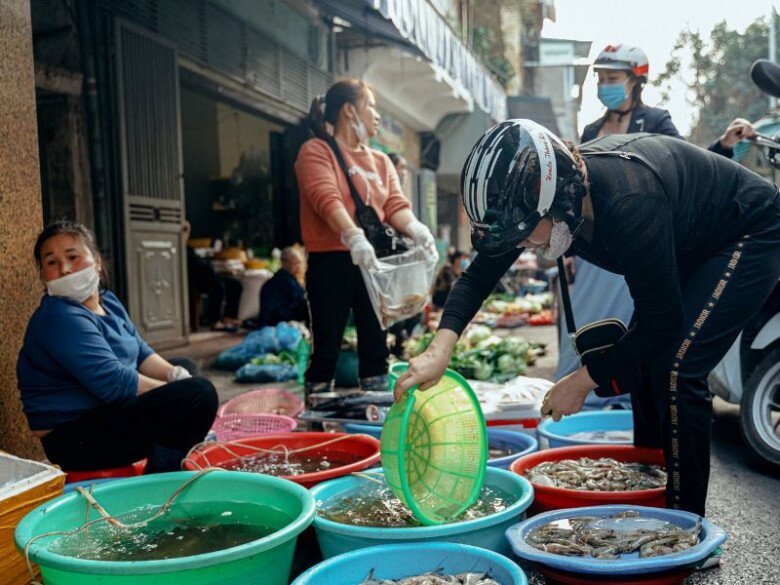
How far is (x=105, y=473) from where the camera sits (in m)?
3.10

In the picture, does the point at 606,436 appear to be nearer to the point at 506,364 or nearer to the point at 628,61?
the point at 628,61

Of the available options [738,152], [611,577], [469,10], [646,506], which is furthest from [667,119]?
[469,10]

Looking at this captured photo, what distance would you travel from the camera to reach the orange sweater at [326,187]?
13.8ft

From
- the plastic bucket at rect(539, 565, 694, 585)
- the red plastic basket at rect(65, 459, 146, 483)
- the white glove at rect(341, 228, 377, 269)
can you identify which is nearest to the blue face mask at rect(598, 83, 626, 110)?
the white glove at rect(341, 228, 377, 269)

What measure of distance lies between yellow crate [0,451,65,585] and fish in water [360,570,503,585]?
109cm

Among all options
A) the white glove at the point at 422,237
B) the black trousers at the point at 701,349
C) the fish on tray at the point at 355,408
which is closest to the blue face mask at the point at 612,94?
the white glove at the point at 422,237

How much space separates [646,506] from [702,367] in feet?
1.77

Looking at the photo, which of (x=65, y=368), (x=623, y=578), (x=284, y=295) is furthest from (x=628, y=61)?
(x=284, y=295)

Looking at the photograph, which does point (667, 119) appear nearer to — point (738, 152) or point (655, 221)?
point (738, 152)

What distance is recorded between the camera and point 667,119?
4.40 meters

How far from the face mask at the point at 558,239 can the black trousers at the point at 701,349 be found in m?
0.59

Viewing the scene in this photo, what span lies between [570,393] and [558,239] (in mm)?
617

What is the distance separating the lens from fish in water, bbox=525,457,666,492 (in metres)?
2.90

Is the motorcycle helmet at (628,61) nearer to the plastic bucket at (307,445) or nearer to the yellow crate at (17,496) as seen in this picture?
the plastic bucket at (307,445)
